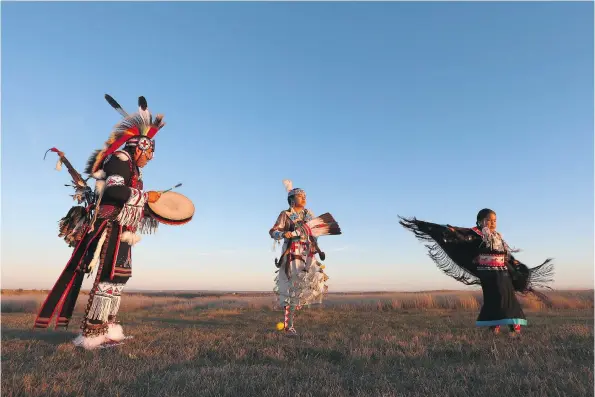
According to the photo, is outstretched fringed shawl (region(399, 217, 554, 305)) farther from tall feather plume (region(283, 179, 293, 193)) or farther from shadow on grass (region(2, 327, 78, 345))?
shadow on grass (region(2, 327, 78, 345))

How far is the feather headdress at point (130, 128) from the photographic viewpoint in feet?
18.5

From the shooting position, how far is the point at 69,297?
5.17m

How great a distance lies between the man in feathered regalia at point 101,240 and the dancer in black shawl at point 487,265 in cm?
476

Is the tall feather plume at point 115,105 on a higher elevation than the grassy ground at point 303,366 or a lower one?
higher

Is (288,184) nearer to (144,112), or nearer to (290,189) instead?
(290,189)

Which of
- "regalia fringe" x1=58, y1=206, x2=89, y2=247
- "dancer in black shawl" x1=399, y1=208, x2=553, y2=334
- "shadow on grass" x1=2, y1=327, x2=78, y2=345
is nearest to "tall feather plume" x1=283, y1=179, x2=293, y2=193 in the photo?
"dancer in black shawl" x1=399, y1=208, x2=553, y2=334

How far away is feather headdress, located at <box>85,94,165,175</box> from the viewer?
222 inches

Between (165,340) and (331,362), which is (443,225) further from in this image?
(165,340)

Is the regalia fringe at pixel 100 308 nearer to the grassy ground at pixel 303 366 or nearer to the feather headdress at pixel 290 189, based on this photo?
the grassy ground at pixel 303 366

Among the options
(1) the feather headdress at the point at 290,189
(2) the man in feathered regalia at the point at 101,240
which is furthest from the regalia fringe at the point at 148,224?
(1) the feather headdress at the point at 290,189

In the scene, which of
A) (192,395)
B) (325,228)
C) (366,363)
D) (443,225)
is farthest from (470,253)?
(192,395)

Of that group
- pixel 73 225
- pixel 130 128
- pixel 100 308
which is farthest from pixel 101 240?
pixel 130 128

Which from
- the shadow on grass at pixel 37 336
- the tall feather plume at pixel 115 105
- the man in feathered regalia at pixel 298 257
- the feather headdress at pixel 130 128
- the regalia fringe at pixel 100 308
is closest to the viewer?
the regalia fringe at pixel 100 308

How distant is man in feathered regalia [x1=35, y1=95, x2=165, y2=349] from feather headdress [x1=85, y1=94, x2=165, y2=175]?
0.05m
